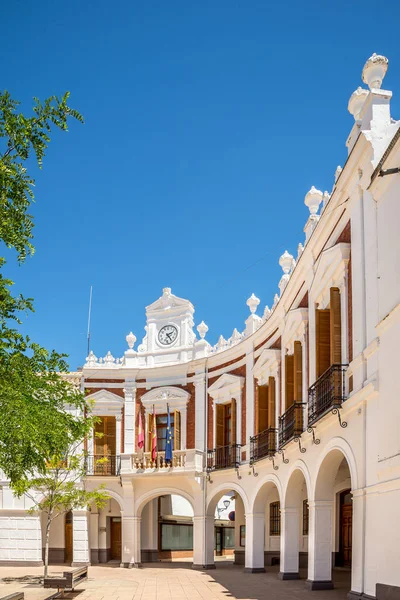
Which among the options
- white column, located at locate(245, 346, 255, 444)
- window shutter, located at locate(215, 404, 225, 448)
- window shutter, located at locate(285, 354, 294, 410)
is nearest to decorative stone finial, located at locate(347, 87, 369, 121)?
window shutter, located at locate(285, 354, 294, 410)

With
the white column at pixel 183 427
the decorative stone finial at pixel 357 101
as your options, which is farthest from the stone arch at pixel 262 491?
the decorative stone finial at pixel 357 101

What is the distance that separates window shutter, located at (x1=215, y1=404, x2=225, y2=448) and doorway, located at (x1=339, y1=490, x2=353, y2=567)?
5425 millimetres

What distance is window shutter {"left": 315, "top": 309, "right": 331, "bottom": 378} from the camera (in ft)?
52.8

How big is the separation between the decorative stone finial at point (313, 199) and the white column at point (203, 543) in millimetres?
11969

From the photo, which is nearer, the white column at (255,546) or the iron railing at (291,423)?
the iron railing at (291,423)

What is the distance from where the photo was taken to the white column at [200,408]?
90.5 ft

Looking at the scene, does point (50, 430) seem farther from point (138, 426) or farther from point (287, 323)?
point (138, 426)

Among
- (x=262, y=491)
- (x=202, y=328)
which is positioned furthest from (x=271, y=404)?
(x=202, y=328)

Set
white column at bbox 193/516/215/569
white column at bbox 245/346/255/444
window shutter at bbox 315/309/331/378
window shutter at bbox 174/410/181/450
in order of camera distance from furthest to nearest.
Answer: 1. window shutter at bbox 174/410/181/450
2. white column at bbox 193/516/215/569
3. white column at bbox 245/346/255/444
4. window shutter at bbox 315/309/331/378

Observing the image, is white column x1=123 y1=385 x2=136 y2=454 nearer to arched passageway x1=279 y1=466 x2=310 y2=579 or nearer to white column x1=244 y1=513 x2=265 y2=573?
white column x1=244 y1=513 x2=265 y2=573

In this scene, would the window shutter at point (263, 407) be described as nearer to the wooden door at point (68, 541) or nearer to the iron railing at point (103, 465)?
the iron railing at point (103, 465)

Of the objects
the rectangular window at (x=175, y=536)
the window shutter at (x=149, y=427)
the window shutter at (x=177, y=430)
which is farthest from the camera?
the rectangular window at (x=175, y=536)

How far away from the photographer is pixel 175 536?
33219mm

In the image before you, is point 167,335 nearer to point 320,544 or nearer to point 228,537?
point 228,537
